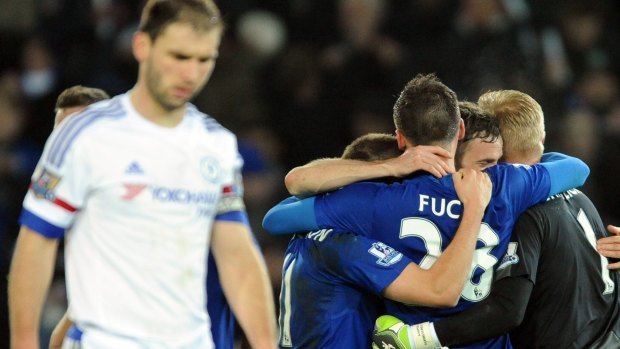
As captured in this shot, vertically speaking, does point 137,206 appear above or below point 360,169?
above

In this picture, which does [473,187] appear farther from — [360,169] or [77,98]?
[77,98]

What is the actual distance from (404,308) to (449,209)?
48 centimetres

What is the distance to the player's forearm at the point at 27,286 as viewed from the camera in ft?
10.3

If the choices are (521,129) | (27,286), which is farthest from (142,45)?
(521,129)

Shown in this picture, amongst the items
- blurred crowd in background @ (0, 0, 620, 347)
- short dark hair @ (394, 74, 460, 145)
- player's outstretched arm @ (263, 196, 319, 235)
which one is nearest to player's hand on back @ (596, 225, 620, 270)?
short dark hair @ (394, 74, 460, 145)

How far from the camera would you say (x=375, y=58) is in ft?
29.8

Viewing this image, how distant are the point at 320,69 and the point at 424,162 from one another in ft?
16.7

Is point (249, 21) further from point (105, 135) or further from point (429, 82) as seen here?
point (105, 135)

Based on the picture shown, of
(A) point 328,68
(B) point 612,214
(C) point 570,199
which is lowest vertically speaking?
(B) point 612,214

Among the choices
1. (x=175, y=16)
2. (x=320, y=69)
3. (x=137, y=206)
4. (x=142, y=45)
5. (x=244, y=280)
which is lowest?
(x=320, y=69)

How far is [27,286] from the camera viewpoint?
3160 mm

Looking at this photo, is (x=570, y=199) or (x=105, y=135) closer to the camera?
(x=105, y=135)

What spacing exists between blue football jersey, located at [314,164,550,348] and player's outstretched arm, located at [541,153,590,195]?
100 mm

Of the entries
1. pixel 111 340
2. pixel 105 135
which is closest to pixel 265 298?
pixel 111 340
